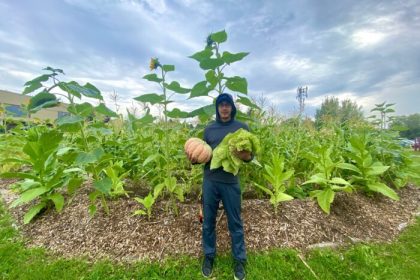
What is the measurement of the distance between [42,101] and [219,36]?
174 cm

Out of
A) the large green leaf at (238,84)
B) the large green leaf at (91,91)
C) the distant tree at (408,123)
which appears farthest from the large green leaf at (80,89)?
the distant tree at (408,123)

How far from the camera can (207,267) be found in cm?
218

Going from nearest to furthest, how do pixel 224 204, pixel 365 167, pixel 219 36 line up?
pixel 224 204 < pixel 219 36 < pixel 365 167

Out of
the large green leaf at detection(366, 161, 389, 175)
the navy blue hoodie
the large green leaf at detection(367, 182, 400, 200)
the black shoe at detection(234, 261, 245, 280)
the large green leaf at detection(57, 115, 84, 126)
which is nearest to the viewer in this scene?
the large green leaf at detection(57, 115, 84, 126)

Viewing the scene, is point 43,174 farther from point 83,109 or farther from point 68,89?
point 68,89

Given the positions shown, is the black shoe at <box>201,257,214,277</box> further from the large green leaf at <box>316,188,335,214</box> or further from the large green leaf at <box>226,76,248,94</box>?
the large green leaf at <box>226,76,248,94</box>

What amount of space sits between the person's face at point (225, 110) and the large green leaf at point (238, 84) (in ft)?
0.84

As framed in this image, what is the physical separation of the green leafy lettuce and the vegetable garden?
0.53m

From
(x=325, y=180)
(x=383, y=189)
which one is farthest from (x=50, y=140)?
(x=383, y=189)

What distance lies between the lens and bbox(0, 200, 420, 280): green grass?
2.12m

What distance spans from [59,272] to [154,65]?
7.01ft

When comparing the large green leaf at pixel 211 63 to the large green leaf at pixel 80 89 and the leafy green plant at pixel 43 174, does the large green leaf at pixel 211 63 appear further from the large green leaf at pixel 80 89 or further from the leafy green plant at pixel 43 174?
the leafy green plant at pixel 43 174

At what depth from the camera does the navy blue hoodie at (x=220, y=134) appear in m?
2.20

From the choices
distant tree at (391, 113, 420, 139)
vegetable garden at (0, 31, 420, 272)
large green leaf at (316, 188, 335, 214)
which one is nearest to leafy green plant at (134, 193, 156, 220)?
vegetable garden at (0, 31, 420, 272)
